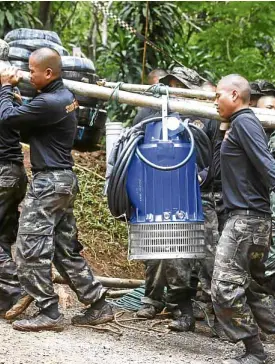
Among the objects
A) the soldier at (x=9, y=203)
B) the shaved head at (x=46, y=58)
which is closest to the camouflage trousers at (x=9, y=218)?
the soldier at (x=9, y=203)

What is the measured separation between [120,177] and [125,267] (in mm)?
3675

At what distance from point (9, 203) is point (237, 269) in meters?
2.11

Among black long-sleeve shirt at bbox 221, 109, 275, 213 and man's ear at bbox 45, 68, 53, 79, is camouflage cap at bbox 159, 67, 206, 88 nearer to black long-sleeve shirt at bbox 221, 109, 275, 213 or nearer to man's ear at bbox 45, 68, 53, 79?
man's ear at bbox 45, 68, 53, 79

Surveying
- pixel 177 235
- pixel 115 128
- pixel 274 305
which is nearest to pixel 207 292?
pixel 274 305

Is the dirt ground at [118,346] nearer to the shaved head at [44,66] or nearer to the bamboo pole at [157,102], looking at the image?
the bamboo pole at [157,102]

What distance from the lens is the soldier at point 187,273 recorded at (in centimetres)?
702

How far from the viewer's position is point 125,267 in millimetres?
9609

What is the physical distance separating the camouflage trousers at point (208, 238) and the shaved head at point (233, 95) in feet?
4.88

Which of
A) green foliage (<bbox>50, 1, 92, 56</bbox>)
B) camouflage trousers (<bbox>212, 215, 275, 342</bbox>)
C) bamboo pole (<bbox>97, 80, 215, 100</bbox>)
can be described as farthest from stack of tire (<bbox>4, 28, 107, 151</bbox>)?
green foliage (<bbox>50, 1, 92, 56</bbox>)

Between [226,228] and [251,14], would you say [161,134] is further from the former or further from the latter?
[251,14]

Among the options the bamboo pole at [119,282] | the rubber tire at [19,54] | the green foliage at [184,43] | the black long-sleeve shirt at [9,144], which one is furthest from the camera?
the green foliage at [184,43]

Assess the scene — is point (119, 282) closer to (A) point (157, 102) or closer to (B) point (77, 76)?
(A) point (157, 102)

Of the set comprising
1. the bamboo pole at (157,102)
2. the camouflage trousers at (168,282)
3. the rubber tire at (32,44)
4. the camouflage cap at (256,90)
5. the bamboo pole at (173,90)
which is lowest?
the camouflage trousers at (168,282)

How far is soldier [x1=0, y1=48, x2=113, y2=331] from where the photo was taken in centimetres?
627
